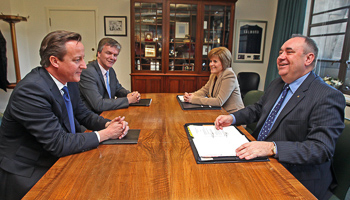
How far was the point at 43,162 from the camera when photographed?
1.13 meters

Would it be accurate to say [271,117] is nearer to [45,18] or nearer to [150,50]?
[150,50]

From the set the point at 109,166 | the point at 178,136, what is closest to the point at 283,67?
the point at 178,136

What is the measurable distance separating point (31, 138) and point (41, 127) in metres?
0.15

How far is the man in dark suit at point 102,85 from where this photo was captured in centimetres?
194

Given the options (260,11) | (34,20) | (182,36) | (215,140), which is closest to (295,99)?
(215,140)

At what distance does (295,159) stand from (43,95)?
4.11ft

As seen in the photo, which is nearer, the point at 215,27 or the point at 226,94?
the point at 226,94

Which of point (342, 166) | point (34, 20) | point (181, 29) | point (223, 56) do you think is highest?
point (34, 20)

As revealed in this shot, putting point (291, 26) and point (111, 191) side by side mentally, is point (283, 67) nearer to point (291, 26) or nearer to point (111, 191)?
point (111, 191)

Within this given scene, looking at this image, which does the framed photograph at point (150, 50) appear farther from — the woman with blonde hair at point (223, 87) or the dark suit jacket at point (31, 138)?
the dark suit jacket at point (31, 138)

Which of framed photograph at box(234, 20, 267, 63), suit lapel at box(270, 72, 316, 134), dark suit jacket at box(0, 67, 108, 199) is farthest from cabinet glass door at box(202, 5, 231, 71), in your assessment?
dark suit jacket at box(0, 67, 108, 199)

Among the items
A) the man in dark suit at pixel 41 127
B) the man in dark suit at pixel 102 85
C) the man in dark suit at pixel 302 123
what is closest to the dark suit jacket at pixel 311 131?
the man in dark suit at pixel 302 123

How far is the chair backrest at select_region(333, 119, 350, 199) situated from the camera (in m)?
1.18

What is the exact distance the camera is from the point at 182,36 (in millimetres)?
4328
